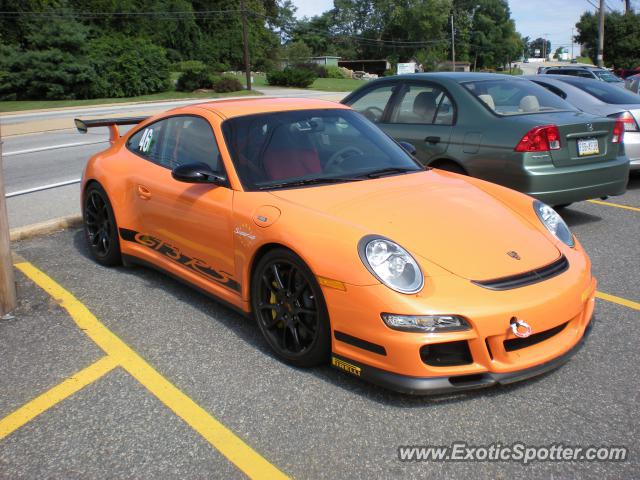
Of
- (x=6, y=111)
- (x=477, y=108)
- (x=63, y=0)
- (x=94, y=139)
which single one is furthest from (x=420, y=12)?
(x=477, y=108)

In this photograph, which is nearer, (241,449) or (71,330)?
(241,449)

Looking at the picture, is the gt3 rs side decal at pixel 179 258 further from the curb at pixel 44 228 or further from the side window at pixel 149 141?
the curb at pixel 44 228

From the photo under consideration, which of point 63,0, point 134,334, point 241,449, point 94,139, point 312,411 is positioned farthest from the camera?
point 63,0

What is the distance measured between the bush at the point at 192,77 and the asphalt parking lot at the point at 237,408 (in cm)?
3941

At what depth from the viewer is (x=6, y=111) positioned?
29609 mm

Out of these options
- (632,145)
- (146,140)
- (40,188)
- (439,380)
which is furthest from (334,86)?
(439,380)

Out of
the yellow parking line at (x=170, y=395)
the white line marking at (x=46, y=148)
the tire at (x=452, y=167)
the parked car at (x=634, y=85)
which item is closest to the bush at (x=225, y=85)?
the white line marking at (x=46, y=148)

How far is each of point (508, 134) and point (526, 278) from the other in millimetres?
3056

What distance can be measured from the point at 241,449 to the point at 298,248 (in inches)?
40.6

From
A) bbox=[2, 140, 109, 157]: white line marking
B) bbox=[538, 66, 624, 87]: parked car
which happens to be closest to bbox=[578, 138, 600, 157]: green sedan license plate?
bbox=[2, 140, 109, 157]: white line marking

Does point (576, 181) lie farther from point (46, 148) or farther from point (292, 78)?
point (292, 78)

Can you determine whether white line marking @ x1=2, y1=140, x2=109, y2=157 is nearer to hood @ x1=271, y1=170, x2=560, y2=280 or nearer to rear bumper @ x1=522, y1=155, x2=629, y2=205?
rear bumper @ x1=522, y1=155, x2=629, y2=205

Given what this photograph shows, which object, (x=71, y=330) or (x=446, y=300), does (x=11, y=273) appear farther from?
(x=446, y=300)

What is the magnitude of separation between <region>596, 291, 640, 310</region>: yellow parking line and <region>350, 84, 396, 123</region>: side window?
3.43 m
